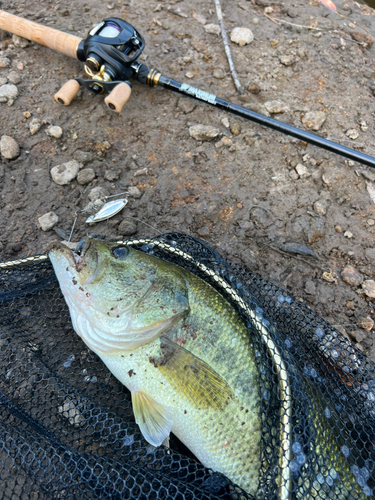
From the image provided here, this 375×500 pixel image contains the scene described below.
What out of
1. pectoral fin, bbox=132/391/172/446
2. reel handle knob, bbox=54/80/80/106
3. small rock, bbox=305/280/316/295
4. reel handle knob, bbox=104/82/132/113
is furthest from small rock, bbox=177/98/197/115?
pectoral fin, bbox=132/391/172/446

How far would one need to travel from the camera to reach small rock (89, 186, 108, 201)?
10.1 feet

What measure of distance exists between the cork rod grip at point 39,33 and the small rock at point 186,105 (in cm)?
122

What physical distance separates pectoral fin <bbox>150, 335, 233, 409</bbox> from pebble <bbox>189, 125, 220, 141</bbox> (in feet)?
7.34

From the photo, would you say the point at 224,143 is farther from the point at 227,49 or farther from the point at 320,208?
the point at 227,49

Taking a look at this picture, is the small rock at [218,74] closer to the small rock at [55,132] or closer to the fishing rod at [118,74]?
the fishing rod at [118,74]

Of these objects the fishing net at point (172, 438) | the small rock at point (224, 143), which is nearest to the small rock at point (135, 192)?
the fishing net at point (172, 438)

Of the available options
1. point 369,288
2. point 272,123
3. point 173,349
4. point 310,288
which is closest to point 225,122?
point 272,123

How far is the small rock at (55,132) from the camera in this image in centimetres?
335

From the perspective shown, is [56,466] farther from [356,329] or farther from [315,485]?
[356,329]

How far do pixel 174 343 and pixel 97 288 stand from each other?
67 centimetres

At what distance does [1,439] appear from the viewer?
2.01 m

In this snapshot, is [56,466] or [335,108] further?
[335,108]

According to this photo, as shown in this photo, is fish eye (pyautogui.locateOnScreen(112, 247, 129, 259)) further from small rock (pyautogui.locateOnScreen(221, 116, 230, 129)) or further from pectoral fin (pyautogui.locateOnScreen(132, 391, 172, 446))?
small rock (pyautogui.locateOnScreen(221, 116, 230, 129))

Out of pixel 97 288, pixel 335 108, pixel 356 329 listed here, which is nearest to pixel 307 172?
pixel 335 108
